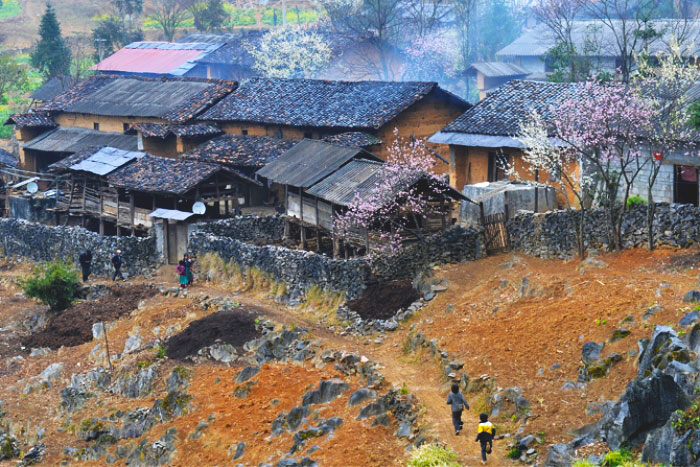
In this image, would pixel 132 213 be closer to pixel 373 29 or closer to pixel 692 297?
Result: pixel 692 297

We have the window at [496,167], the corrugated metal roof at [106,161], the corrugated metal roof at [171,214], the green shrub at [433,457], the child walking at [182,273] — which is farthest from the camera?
the corrugated metal roof at [106,161]

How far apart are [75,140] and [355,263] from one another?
3423cm

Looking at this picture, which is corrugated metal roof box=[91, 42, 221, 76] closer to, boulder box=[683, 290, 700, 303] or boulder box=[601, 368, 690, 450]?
boulder box=[683, 290, 700, 303]

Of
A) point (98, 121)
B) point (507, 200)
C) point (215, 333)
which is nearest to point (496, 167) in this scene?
point (507, 200)

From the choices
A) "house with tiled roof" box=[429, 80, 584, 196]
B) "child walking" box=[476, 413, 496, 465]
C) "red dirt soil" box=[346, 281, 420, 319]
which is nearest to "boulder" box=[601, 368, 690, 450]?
"child walking" box=[476, 413, 496, 465]

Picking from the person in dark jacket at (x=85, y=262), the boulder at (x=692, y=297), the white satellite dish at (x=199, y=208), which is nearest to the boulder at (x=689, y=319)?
the boulder at (x=692, y=297)

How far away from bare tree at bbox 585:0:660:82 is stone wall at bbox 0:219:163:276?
78.1 ft

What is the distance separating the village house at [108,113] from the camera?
60531 millimetres

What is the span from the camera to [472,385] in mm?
26281

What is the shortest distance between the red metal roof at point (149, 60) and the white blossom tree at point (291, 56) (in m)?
4.69

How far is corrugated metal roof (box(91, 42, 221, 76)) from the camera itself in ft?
276

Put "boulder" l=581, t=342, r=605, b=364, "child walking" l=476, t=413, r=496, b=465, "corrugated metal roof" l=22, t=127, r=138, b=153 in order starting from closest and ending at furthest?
"child walking" l=476, t=413, r=496, b=465 → "boulder" l=581, t=342, r=605, b=364 → "corrugated metal roof" l=22, t=127, r=138, b=153

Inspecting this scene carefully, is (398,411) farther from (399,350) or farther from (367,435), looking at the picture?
(399,350)

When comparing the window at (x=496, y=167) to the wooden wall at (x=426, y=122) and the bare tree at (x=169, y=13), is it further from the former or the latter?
the bare tree at (x=169, y=13)
